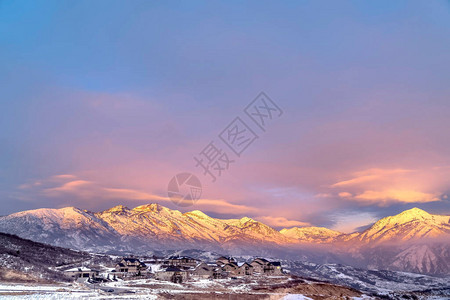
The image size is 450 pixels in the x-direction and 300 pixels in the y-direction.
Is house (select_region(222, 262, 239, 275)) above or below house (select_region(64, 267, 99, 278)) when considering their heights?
below

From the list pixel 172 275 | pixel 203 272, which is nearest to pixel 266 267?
pixel 203 272

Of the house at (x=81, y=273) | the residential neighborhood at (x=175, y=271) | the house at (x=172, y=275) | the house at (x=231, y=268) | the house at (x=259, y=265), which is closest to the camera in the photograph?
the house at (x=81, y=273)

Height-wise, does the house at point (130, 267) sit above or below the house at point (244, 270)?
above

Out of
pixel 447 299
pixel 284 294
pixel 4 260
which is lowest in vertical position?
pixel 447 299

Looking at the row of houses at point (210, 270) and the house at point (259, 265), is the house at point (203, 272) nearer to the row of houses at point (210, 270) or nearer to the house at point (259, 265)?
the row of houses at point (210, 270)

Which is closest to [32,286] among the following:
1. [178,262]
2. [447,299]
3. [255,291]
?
[255,291]

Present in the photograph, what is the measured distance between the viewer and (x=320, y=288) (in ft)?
401

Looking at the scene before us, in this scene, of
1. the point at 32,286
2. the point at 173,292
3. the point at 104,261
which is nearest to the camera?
the point at 32,286

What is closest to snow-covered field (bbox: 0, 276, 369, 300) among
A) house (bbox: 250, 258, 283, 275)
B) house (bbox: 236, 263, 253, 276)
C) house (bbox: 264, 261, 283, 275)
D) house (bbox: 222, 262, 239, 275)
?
house (bbox: 236, 263, 253, 276)

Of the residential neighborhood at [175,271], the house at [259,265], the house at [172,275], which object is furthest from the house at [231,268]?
the house at [172,275]

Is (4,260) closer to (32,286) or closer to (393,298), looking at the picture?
(32,286)

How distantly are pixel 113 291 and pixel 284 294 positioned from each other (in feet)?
158

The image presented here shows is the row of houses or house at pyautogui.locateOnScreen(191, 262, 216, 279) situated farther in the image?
house at pyautogui.locateOnScreen(191, 262, 216, 279)

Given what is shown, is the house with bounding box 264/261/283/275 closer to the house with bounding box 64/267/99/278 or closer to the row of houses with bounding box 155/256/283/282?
the row of houses with bounding box 155/256/283/282
